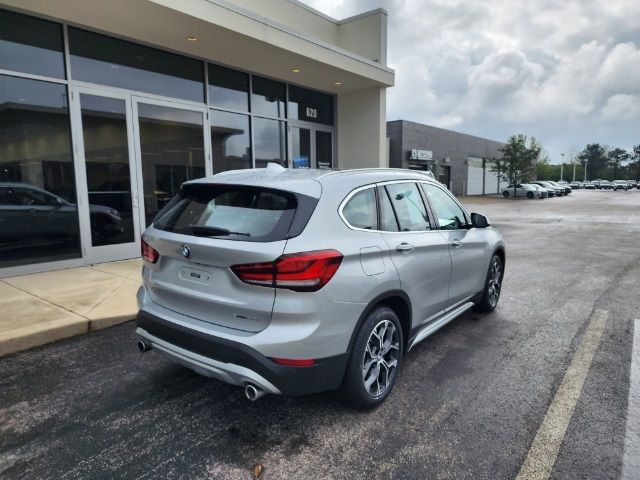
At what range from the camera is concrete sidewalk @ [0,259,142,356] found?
434 cm

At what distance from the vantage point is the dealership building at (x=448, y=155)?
1446 inches

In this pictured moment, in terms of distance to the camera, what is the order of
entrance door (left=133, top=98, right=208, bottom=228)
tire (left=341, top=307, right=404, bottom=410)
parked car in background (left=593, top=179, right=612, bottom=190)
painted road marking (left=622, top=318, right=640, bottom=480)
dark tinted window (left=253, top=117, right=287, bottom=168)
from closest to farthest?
painted road marking (left=622, top=318, right=640, bottom=480)
tire (left=341, top=307, right=404, bottom=410)
entrance door (left=133, top=98, right=208, bottom=228)
dark tinted window (left=253, top=117, right=287, bottom=168)
parked car in background (left=593, top=179, right=612, bottom=190)

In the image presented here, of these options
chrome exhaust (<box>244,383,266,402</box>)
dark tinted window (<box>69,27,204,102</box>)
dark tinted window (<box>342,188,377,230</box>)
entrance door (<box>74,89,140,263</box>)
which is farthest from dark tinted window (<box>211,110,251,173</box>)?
chrome exhaust (<box>244,383,266,402</box>)

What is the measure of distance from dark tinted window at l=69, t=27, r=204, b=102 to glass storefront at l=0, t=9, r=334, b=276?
0.02 metres

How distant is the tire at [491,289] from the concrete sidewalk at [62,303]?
414cm

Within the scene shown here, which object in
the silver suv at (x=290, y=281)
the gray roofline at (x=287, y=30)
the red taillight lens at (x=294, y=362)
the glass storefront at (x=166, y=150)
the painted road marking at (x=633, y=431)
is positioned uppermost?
the gray roofline at (x=287, y=30)

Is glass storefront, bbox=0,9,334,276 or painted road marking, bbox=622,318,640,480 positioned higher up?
glass storefront, bbox=0,9,334,276

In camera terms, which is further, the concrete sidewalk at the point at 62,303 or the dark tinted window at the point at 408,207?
the concrete sidewalk at the point at 62,303

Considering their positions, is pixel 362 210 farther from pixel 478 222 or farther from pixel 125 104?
pixel 125 104

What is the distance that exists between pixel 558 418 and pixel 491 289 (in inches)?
93.3

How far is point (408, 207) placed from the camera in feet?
12.1

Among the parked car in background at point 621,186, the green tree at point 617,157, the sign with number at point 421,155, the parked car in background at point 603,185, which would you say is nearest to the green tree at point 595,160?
the green tree at point 617,157

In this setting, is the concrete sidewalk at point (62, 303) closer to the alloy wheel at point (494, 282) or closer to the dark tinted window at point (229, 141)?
the dark tinted window at point (229, 141)

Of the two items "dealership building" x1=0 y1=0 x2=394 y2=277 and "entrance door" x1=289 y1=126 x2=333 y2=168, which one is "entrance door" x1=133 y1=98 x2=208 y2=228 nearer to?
"dealership building" x1=0 y1=0 x2=394 y2=277
